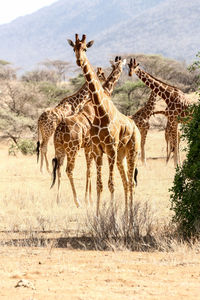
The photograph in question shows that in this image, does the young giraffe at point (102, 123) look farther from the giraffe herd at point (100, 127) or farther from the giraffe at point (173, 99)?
the giraffe at point (173, 99)

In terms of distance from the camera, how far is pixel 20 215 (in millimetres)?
8453

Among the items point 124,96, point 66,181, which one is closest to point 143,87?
point 124,96

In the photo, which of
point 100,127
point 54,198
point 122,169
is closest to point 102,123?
point 100,127

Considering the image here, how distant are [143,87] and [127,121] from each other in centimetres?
2651

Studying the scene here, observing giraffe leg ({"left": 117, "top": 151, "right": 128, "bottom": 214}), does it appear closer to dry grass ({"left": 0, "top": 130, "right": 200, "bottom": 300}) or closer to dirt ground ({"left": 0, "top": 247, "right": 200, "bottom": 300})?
dry grass ({"left": 0, "top": 130, "right": 200, "bottom": 300})

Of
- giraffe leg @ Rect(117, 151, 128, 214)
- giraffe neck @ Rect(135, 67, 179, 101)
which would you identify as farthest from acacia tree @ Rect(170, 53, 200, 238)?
giraffe neck @ Rect(135, 67, 179, 101)

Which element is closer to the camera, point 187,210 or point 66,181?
point 187,210

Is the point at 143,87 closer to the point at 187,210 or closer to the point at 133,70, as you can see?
the point at 133,70

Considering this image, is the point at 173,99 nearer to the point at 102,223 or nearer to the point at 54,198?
the point at 54,198

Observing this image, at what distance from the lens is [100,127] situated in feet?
23.0

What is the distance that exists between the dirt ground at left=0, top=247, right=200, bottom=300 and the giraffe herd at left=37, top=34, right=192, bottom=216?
1.62m

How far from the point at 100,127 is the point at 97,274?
2.65m

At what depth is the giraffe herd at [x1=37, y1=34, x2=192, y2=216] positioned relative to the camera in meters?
6.98

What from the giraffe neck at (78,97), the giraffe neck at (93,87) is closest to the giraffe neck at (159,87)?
the giraffe neck at (78,97)
